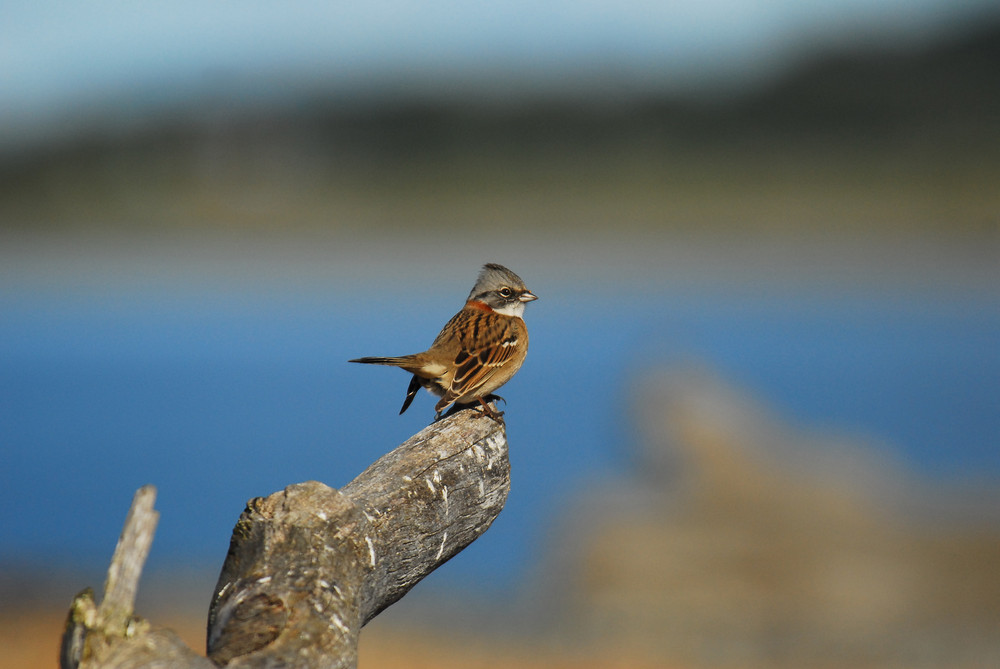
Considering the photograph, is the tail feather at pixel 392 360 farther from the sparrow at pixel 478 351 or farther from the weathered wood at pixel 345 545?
the weathered wood at pixel 345 545

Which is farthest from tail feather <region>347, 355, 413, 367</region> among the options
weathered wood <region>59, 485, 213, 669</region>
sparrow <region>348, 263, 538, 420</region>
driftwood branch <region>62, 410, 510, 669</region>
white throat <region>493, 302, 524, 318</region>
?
weathered wood <region>59, 485, 213, 669</region>

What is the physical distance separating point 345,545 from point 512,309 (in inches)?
136

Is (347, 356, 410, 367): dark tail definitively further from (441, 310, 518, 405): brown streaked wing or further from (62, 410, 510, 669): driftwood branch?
(62, 410, 510, 669): driftwood branch

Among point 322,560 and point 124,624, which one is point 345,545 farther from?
point 124,624

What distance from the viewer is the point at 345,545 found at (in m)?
2.73

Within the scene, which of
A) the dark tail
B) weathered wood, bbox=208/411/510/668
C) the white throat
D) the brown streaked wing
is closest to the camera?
weathered wood, bbox=208/411/510/668

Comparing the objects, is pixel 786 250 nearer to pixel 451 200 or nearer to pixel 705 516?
pixel 451 200

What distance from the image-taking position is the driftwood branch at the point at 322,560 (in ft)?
7.15

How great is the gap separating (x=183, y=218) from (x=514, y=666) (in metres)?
37.0

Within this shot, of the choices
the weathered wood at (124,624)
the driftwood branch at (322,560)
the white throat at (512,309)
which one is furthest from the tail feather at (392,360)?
the weathered wood at (124,624)

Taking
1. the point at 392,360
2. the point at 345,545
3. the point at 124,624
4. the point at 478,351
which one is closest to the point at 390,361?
the point at 392,360

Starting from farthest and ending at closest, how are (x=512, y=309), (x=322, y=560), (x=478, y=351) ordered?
(x=512, y=309)
(x=478, y=351)
(x=322, y=560)

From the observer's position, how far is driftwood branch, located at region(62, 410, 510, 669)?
7.15 ft

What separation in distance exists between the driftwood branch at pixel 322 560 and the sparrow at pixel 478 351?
1087 millimetres
